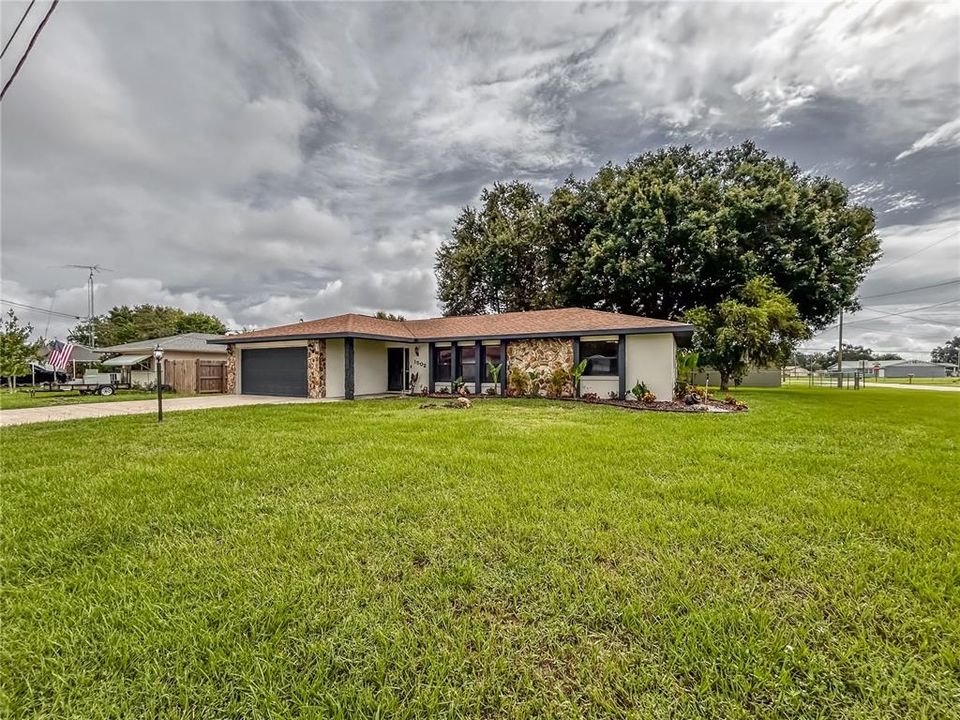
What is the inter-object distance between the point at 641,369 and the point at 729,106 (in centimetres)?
1029

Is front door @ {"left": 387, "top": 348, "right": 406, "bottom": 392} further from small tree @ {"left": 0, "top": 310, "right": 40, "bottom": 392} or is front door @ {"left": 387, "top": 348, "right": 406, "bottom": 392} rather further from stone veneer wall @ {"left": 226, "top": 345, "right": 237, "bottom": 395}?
small tree @ {"left": 0, "top": 310, "right": 40, "bottom": 392}

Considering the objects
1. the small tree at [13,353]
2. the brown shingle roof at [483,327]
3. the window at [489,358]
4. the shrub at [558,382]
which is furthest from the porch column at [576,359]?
the small tree at [13,353]

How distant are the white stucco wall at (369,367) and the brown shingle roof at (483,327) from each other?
0.80 metres

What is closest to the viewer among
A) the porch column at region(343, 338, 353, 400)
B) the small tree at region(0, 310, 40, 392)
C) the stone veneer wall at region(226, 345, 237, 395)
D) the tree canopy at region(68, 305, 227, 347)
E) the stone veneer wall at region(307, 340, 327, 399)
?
the porch column at region(343, 338, 353, 400)

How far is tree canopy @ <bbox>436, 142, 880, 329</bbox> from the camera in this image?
19594mm

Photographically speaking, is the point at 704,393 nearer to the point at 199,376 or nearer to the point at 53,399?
the point at 199,376

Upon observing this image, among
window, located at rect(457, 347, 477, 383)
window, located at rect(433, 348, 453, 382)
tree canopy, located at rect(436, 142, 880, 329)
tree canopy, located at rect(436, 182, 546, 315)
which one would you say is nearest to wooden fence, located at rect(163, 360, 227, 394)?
window, located at rect(433, 348, 453, 382)

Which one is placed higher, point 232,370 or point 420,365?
point 420,365

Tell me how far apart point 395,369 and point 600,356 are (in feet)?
28.9

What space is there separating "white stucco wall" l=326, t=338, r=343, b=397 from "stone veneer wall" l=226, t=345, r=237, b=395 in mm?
5510

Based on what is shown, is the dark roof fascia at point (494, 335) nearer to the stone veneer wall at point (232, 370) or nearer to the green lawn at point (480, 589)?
the stone veneer wall at point (232, 370)

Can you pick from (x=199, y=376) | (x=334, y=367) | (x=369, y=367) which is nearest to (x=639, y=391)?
(x=369, y=367)

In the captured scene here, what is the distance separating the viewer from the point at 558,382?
50.2 feet

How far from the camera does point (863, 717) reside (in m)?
1.80
